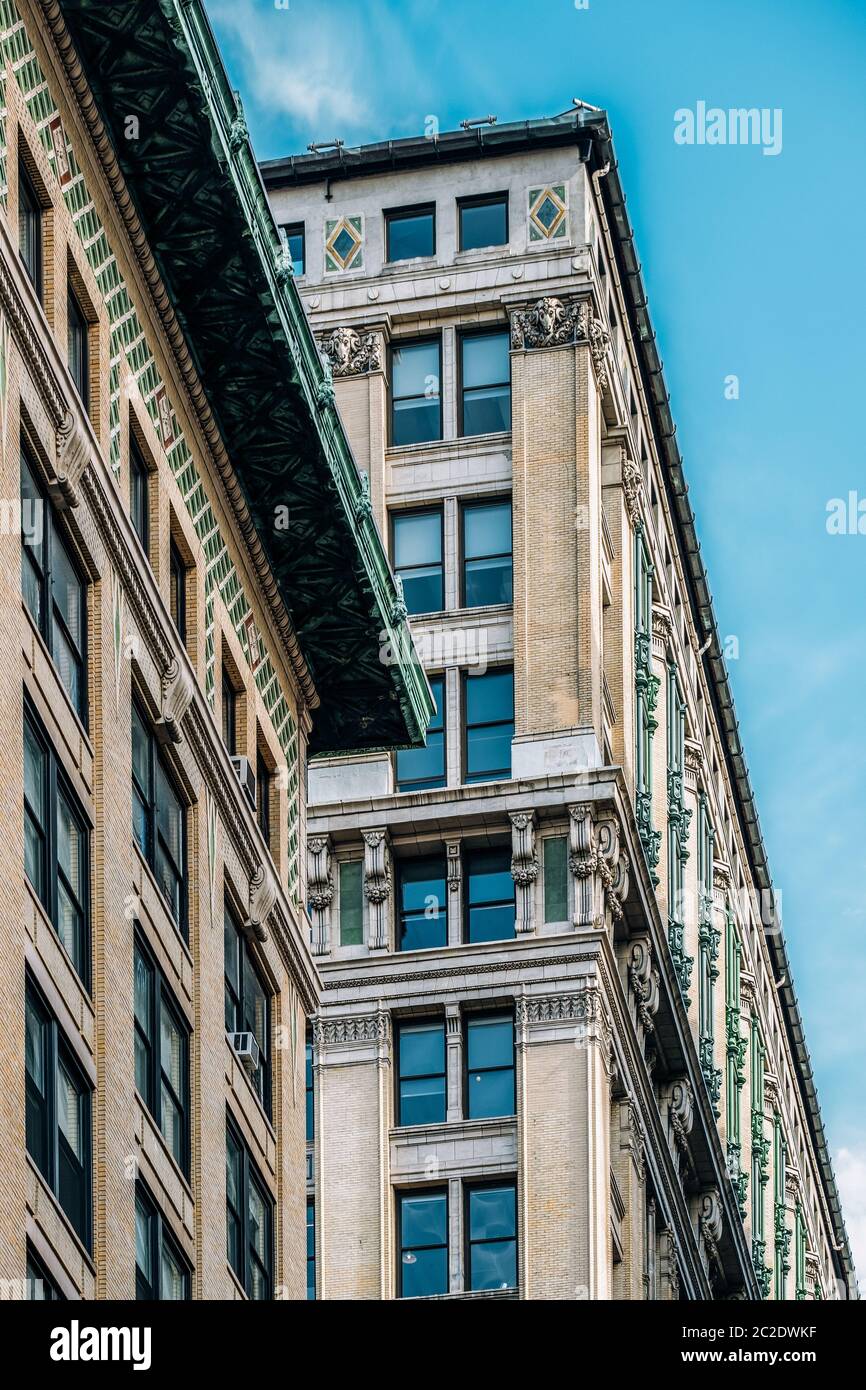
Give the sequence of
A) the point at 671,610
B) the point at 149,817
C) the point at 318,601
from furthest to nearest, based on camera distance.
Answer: the point at 671,610, the point at 318,601, the point at 149,817

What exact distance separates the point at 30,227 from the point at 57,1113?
1004 cm

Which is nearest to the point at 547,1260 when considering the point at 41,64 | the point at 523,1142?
the point at 523,1142

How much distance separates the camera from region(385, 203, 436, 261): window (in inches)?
3071

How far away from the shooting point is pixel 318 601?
49.6 meters

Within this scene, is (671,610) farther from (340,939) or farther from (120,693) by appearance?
(120,693)

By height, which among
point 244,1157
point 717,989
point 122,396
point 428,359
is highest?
point 428,359

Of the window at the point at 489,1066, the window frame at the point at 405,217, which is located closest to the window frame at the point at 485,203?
the window frame at the point at 405,217

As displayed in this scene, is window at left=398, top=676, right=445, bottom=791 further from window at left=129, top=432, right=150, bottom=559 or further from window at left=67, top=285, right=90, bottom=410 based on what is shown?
window at left=67, top=285, right=90, bottom=410

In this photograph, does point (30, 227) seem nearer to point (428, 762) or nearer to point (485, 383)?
point (428, 762)

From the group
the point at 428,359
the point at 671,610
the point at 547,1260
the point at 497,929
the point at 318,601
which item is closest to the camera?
the point at 318,601

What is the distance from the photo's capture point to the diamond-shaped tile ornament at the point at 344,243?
255 ft

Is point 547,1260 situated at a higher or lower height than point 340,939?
lower

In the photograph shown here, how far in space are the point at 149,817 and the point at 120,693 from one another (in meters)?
2.06

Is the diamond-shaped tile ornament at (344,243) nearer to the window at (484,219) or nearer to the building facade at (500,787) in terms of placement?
the building facade at (500,787)
